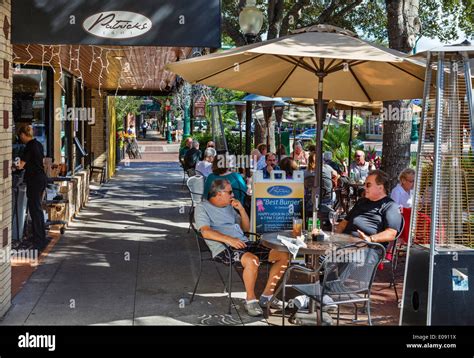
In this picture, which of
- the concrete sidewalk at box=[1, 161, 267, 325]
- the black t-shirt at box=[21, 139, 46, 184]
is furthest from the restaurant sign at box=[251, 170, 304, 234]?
the black t-shirt at box=[21, 139, 46, 184]

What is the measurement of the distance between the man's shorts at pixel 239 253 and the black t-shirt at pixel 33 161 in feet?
11.6

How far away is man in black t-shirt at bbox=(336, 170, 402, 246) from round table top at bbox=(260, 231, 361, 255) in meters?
0.23

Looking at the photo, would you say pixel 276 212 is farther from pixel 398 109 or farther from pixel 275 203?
pixel 398 109

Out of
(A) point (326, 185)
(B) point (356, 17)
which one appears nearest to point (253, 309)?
(A) point (326, 185)

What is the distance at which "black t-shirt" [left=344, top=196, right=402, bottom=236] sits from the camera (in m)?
6.30

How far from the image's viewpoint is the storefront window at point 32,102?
12039 millimetres

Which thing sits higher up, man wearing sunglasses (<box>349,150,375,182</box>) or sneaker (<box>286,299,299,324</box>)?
man wearing sunglasses (<box>349,150,375,182</box>)

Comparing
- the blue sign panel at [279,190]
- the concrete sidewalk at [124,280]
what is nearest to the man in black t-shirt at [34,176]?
the concrete sidewalk at [124,280]

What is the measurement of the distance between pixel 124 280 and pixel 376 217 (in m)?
2.95

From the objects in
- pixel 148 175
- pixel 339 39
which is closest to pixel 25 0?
pixel 339 39

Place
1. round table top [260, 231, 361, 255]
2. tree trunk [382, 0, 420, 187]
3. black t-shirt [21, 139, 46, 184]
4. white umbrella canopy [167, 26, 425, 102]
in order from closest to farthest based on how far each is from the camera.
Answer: round table top [260, 231, 361, 255] → white umbrella canopy [167, 26, 425, 102] → black t-shirt [21, 139, 46, 184] → tree trunk [382, 0, 420, 187]

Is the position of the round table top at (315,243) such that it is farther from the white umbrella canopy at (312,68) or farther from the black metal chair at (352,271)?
the white umbrella canopy at (312,68)

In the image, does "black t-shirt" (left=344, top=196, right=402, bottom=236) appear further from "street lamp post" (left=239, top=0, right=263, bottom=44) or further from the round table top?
"street lamp post" (left=239, top=0, right=263, bottom=44)

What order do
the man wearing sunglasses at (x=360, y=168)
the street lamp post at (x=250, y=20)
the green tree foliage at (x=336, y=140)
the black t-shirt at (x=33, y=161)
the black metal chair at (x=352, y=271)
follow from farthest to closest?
the green tree foliage at (x=336, y=140) → the man wearing sunglasses at (x=360, y=168) → the street lamp post at (x=250, y=20) → the black t-shirt at (x=33, y=161) → the black metal chair at (x=352, y=271)
